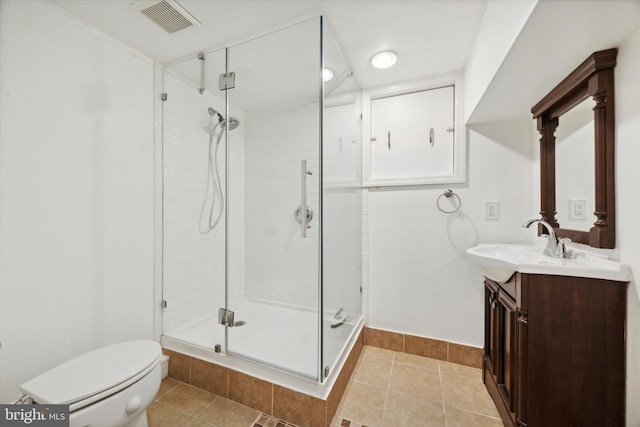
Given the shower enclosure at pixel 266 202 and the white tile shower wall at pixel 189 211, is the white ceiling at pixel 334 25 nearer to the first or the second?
the shower enclosure at pixel 266 202

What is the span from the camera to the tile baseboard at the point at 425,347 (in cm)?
176

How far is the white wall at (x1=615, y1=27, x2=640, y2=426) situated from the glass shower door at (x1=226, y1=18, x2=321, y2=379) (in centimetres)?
127

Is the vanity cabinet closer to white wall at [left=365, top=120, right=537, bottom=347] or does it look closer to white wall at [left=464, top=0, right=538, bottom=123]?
white wall at [left=365, top=120, right=537, bottom=347]

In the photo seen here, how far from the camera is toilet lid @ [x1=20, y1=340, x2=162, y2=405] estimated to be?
93cm

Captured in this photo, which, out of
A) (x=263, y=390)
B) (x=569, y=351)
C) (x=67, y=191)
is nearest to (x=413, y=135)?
(x=569, y=351)

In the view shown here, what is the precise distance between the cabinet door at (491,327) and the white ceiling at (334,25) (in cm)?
149

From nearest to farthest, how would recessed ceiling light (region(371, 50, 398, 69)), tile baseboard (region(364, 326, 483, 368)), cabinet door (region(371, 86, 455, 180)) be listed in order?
1. recessed ceiling light (region(371, 50, 398, 69))
2. tile baseboard (region(364, 326, 483, 368))
3. cabinet door (region(371, 86, 455, 180))

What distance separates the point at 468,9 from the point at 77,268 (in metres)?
2.49

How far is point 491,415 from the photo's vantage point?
4.35 feet

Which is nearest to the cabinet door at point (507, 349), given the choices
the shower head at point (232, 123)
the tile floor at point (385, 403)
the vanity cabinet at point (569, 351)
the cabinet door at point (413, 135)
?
the vanity cabinet at point (569, 351)

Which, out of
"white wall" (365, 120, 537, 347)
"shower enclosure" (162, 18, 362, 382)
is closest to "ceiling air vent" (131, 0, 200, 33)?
"shower enclosure" (162, 18, 362, 382)

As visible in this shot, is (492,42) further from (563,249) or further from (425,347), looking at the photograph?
(425,347)

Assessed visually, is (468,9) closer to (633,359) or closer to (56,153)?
(633,359)

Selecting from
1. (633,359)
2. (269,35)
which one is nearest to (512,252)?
(633,359)
